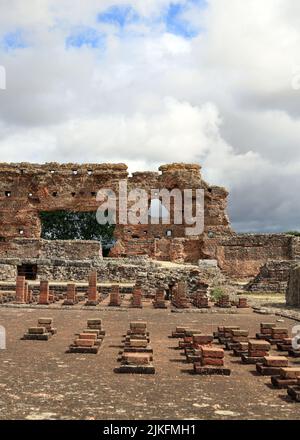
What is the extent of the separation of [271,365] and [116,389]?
2793 millimetres

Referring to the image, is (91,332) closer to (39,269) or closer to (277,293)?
(39,269)

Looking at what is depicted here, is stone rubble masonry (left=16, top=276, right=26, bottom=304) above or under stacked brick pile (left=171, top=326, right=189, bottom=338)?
above

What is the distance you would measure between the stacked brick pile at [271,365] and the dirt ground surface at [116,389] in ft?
0.49

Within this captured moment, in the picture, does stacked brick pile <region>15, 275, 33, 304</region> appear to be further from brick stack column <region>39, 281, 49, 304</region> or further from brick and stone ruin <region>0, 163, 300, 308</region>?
brick and stone ruin <region>0, 163, 300, 308</region>

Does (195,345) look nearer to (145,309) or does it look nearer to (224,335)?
(224,335)

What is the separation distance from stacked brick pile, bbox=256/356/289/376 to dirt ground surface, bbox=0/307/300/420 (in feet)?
0.49

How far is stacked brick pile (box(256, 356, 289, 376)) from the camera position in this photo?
26.9 ft

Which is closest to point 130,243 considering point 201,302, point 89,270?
point 89,270

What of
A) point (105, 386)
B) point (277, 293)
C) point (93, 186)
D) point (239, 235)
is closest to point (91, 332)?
point (105, 386)

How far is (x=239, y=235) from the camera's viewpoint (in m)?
37.2

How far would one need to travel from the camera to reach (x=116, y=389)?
6.87 meters

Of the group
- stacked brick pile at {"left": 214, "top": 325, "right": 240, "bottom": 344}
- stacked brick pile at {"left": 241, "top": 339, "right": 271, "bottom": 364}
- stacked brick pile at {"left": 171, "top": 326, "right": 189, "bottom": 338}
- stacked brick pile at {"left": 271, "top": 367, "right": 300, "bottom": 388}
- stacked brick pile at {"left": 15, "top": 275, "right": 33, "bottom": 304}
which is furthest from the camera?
stacked brick pile at {"left": 15, "top": 275, "right": 33, "bottom": 304}

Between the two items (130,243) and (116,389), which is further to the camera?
(130,243)

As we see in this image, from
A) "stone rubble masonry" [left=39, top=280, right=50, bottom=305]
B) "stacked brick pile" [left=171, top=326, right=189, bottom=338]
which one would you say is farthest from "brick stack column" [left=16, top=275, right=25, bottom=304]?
"stacked brick pile" [left=171, top=326, right=189, bottom=338]
